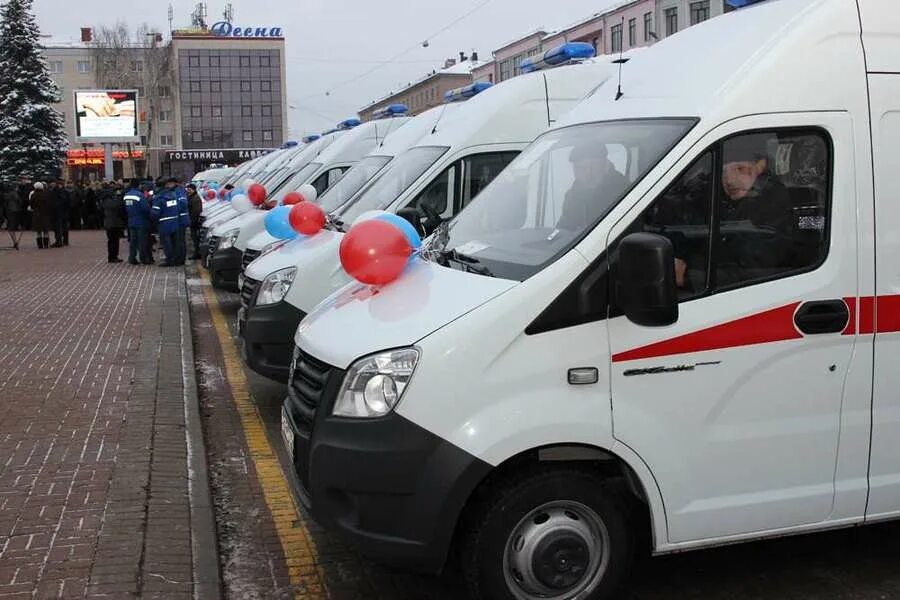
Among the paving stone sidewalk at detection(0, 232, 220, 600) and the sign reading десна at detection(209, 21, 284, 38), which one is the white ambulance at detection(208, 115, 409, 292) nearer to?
the paving stone sidewalk at detection(0, 232, 220, 600)

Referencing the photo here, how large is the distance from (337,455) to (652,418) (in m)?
1.24

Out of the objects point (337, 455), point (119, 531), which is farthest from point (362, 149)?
point (337, 455)

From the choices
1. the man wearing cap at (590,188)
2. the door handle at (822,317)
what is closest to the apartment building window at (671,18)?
the man wearing cap at (590,188)

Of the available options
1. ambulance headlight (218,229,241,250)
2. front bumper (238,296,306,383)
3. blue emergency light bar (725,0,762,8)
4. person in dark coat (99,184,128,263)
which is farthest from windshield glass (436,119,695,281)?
person in dark coat (99,184,128,263)

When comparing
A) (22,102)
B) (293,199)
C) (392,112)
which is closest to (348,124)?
(392,112)

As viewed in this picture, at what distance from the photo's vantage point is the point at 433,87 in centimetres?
9412

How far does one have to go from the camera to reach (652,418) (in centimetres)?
353

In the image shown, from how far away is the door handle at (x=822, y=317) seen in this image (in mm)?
3691

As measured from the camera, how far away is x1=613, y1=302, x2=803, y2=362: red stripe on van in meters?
3.51

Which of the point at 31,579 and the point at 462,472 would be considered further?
the point at 31,579

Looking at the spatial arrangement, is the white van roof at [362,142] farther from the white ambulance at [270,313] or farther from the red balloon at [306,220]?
the red balloon at [306,220]

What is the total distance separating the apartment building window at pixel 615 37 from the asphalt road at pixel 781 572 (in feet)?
183

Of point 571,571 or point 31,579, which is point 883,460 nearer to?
point 571,571

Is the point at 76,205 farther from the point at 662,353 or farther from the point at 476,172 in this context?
the point at 662,353
